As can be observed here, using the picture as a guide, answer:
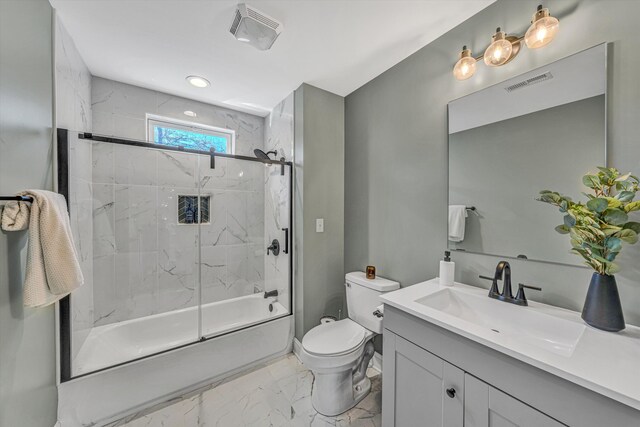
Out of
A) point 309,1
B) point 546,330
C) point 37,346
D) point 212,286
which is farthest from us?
point 212,286

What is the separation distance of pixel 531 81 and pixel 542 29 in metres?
0.21

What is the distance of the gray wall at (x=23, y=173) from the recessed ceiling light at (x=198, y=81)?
0.84 meters

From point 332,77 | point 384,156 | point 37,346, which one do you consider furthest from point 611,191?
point 37,346

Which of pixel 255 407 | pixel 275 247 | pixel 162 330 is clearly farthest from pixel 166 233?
pixel 255 407

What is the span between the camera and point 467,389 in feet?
2.96

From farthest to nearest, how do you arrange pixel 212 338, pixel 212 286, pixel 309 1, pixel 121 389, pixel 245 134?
pixel 245 134 → pixel 212 286 → pixel 212 338 → pixel 121 389 → pixel 309 1

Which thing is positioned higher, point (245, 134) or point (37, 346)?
point (245, 134)

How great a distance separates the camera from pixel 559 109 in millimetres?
1083

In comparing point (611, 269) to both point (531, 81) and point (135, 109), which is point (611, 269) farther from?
point (135, 109)

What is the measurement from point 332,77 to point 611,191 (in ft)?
6.01

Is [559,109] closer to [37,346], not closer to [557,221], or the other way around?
[557,221]

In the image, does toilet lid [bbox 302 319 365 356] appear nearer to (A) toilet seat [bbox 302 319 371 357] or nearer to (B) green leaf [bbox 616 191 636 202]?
(A) toilet seat [bbox 302 319 371 357]

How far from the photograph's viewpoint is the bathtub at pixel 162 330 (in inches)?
63.2

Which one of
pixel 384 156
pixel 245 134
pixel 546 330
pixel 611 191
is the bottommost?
pixel 546 330
